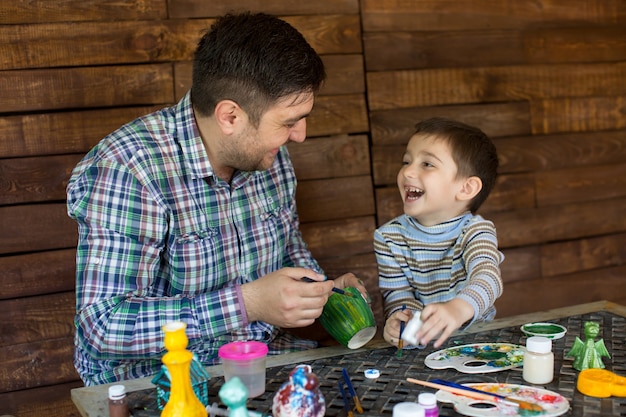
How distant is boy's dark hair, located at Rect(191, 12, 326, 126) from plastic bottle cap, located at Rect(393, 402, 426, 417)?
96 centimetres

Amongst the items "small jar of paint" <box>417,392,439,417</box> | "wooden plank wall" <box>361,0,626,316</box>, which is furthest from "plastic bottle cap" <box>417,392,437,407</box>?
"wooden plank wall" <box>361,0,626,316</box>

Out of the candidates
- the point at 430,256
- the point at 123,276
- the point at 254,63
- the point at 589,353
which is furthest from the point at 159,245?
the point at 589,353

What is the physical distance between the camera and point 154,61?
2.61 meters

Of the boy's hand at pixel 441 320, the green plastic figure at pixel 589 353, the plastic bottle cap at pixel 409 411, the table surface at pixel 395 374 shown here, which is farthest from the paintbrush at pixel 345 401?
the green plastic figure at pixel 589 353

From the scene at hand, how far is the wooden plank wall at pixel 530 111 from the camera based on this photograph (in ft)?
9.80

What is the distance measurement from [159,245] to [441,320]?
0.75 metres

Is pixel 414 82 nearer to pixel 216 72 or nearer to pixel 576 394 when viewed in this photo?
pixel 216 72

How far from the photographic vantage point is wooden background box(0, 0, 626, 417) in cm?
249

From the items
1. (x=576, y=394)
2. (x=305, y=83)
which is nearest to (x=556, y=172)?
(x=305, y=83)

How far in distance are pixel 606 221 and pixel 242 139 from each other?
193 centimetres

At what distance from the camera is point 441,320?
1.82 m

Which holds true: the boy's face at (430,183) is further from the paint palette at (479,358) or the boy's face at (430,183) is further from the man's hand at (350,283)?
the paint palette at (479,358)

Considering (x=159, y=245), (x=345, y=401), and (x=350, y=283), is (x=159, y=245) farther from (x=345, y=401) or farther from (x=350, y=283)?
(x=345, y=401)

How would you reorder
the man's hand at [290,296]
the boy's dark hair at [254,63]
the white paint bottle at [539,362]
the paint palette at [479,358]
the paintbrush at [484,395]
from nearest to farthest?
the paintbrush at [484,395] → the white paint bottle at [539,362] → the paint palette at [479,358] → the man's hand at [290,296] → the boy's dark hair at [254,63]
